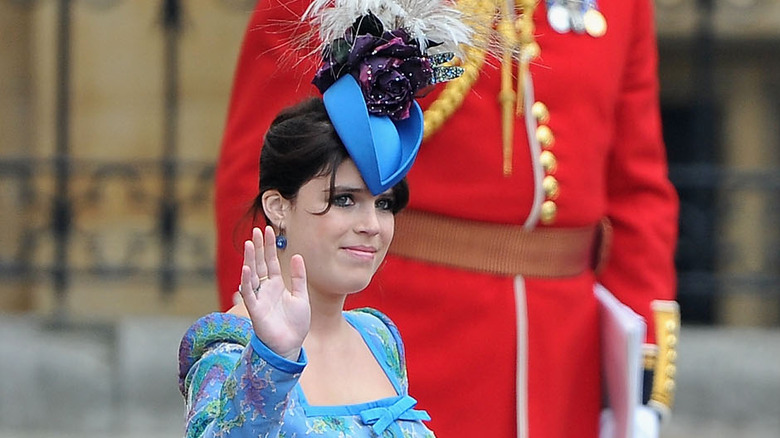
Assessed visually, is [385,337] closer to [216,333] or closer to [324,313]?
[324,313]

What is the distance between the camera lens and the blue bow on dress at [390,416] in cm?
211

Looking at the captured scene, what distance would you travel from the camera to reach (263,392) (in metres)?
1.91

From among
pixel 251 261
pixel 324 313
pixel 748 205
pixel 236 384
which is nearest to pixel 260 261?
pixel 251 261

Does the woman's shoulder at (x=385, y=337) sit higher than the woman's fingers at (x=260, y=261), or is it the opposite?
the woman's fingers at (x=260, y=261)

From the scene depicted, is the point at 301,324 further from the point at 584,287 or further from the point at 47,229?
the point at 47,229

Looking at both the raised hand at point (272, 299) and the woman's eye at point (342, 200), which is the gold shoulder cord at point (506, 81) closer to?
the woman's eye at point (342, 200)

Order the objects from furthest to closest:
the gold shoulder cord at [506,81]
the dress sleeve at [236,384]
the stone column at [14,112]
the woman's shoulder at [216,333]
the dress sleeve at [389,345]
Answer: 1. the stone column at [14,112]
2. the gold shoulder cord at [506,81]
3. the dress sleeve at [389,345]
4. the woman's shoulder at [216,333]
5. the dress sleeve at [236,384]

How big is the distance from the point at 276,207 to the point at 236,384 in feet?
1.04

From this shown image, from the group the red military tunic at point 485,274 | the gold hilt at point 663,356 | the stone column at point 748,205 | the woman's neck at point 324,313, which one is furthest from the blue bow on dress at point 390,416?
the stone column at point 748,205

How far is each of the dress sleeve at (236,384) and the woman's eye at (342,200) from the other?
19 centimetres

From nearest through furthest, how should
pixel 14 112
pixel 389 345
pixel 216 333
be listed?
pixel 216 333
pixel 389 345
pixel 14 112

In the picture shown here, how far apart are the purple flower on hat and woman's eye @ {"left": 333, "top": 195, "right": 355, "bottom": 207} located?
0.11 m

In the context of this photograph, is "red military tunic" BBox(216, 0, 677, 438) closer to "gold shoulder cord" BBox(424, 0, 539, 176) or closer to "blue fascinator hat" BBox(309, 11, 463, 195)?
"gold shoulder cord" BBox(424, 0, 539, 176)

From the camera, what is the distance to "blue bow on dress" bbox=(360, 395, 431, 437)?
211cm
